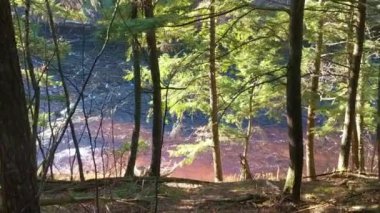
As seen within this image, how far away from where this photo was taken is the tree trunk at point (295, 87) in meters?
5.85

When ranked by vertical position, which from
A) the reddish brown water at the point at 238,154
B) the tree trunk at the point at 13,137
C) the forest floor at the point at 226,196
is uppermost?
the tree trunk at the point at 13,137

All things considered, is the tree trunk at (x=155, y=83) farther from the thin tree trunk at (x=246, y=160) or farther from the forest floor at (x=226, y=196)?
the thin tree trunk at (x=246, y=160)

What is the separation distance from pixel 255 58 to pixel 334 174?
4297 mm

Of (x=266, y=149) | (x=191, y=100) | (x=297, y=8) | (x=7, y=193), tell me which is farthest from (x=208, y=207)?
(x=266, y=149)

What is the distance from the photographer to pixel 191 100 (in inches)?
541

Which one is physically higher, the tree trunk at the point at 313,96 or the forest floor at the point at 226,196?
the tree trunk at the point at 313,96

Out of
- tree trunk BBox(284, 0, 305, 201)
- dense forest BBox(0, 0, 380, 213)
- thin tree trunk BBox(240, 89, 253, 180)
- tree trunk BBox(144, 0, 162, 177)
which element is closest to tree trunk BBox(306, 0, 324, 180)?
dense forest BBox(0, 0, 380, 213)

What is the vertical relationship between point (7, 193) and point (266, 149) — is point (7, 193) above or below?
above

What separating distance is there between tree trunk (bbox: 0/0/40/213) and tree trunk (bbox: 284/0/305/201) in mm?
3466

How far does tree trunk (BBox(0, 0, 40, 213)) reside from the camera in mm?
3311

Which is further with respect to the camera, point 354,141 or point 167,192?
point 354,141

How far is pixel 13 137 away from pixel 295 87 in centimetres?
365

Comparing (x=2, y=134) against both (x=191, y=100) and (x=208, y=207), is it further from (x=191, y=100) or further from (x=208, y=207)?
(x=191, y=100)


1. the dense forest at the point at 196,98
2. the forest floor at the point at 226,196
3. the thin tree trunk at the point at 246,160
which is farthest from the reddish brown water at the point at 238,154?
the forest floor at the point at 226,196
